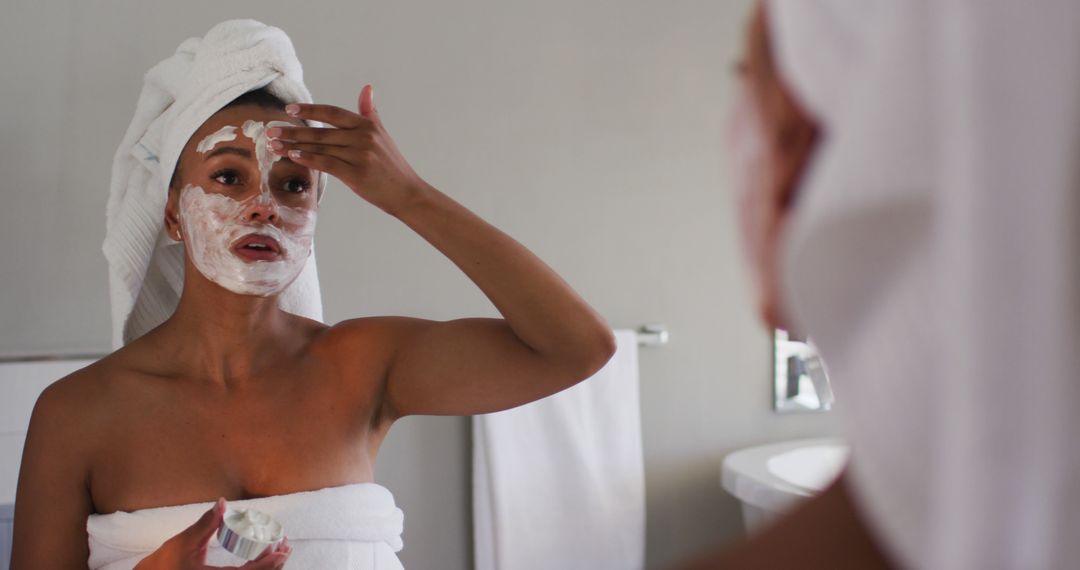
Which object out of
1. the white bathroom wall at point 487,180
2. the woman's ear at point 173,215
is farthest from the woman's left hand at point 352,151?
the white bathroom wall at point 487,180

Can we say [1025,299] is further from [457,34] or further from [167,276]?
[457,34]

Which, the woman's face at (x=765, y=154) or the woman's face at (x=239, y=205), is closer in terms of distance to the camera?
the woman's face at (x=765, y=154)

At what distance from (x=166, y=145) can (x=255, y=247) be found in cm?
16

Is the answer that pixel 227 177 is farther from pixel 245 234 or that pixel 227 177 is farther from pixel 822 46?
pixel 822 46

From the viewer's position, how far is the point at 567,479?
1719mm

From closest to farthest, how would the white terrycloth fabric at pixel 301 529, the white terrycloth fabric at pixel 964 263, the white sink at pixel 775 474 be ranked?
the white terrycloth fabric at pixel 964 263 < the white terrycloth fabric at pixel 301 529 < the white sink at pixel 775 474

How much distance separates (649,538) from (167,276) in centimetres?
113

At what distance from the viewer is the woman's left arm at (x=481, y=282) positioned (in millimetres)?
970

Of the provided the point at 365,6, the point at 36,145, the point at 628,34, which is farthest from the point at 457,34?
the point at 36,145

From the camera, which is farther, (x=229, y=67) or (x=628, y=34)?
(x=628, y=34)

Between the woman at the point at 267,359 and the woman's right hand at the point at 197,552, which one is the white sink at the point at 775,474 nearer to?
the woman at the point at 267,359

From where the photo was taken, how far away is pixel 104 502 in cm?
95

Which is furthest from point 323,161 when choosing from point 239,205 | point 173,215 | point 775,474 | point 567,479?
point 775,474

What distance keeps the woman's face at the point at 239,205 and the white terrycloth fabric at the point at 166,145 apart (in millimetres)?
25
